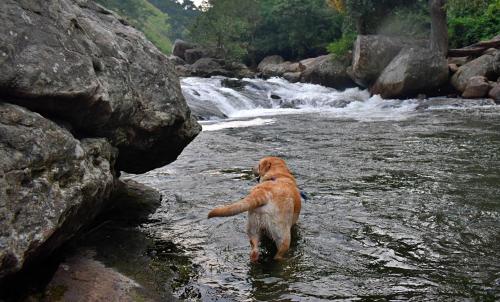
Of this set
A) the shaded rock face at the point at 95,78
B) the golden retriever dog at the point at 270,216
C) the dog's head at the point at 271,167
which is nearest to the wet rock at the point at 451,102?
the dog's head at the point at 271,167

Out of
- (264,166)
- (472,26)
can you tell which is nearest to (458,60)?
(472,26)

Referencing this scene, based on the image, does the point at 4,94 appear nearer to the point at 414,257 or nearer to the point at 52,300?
the point at 52,300

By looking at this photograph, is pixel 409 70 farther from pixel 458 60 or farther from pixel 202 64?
pixel 202 64

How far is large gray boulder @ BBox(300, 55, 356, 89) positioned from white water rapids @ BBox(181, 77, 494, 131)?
0.77 metres

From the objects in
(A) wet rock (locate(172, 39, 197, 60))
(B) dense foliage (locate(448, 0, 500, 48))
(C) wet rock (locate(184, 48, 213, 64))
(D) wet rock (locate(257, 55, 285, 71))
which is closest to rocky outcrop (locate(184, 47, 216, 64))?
(C) wet rock (locate(184, 48, 213, 64))

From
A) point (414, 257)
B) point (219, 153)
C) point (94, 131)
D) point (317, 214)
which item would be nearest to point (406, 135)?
point (219, 153)

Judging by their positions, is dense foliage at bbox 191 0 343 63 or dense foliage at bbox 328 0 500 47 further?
dense foliage at bbox 191 0 343 63

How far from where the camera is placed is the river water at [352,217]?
171 inches

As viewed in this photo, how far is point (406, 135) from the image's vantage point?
12.4m

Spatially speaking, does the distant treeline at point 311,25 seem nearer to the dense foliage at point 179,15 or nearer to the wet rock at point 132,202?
the wet rock at point 132,202

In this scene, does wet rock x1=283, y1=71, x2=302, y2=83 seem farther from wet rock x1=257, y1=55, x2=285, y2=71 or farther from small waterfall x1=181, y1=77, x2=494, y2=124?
wet rock x1=257, y1=55, x2=285, y2=71

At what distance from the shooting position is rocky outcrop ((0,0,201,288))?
3.29 meters

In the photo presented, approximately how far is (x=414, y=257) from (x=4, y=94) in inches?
160

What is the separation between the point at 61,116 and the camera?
4246mm
